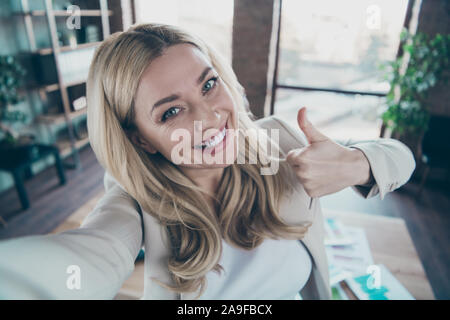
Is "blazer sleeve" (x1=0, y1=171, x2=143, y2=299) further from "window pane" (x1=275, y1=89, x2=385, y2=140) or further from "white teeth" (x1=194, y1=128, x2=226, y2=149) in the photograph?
"window pane" (x1=275, y1=89, x2=385, y2=140)

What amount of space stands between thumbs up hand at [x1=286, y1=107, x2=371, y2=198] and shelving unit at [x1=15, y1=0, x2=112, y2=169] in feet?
10.0

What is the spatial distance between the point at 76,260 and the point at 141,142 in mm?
363

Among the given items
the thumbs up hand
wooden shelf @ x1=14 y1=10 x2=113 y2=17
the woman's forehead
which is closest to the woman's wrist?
the thumbs up hand

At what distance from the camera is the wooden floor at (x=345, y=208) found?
2605mm


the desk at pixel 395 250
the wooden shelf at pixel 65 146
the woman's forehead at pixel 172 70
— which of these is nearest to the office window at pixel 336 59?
the desk at pixel 395 250

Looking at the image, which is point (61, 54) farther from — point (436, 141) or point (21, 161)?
point (436, 141)

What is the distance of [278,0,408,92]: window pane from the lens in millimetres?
3357

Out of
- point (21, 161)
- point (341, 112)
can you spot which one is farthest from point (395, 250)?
point (21, 161)

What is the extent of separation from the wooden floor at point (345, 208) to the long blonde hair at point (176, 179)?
210cm

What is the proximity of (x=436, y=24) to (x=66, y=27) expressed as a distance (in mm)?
4262

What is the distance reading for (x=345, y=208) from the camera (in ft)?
10.2

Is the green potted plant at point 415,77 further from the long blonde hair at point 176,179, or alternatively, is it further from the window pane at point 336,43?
the long blonde hair at point 176,179

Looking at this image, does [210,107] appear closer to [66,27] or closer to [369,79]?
[369,79]

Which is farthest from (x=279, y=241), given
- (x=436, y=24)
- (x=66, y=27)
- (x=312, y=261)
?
(x=66, y=27)
